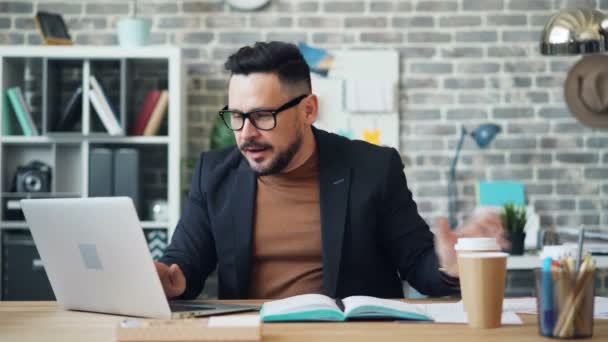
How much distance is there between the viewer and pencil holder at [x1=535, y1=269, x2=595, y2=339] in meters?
1.47

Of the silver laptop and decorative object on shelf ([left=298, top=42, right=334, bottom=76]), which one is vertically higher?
decorative object on shelf ([left=298, top=42, right=334, bottom=76])

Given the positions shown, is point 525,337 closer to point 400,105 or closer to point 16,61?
point 400,105

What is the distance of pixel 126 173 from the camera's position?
4250 millimetres

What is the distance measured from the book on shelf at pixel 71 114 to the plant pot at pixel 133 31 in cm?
33

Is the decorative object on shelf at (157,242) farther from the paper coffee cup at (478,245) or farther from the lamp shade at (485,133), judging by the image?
the paper coffee cup at (478,245)

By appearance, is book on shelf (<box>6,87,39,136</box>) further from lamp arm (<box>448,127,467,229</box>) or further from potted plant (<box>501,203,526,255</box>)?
potted plant (<box>501,203,526,255</box>)

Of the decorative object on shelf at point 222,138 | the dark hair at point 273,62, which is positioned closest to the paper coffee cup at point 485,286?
the dark hair at point 273,62

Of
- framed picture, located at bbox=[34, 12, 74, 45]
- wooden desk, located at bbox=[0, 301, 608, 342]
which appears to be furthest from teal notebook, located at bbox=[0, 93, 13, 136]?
wooden desk, located at bbox=[0, 301, 608, 342]

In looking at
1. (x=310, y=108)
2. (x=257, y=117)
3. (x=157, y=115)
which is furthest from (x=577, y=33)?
(x=157, y=115)

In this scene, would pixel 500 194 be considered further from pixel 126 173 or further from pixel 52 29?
pixel 52 29

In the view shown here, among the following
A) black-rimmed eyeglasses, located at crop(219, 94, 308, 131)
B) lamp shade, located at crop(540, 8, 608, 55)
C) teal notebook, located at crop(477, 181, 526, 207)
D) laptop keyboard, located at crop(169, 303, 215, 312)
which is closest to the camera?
laptop keyboard, located at crop(169, 303, 215, 312)

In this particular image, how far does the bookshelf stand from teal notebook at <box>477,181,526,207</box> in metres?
1.55

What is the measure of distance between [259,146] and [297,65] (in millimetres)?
276

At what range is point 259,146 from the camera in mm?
2352
